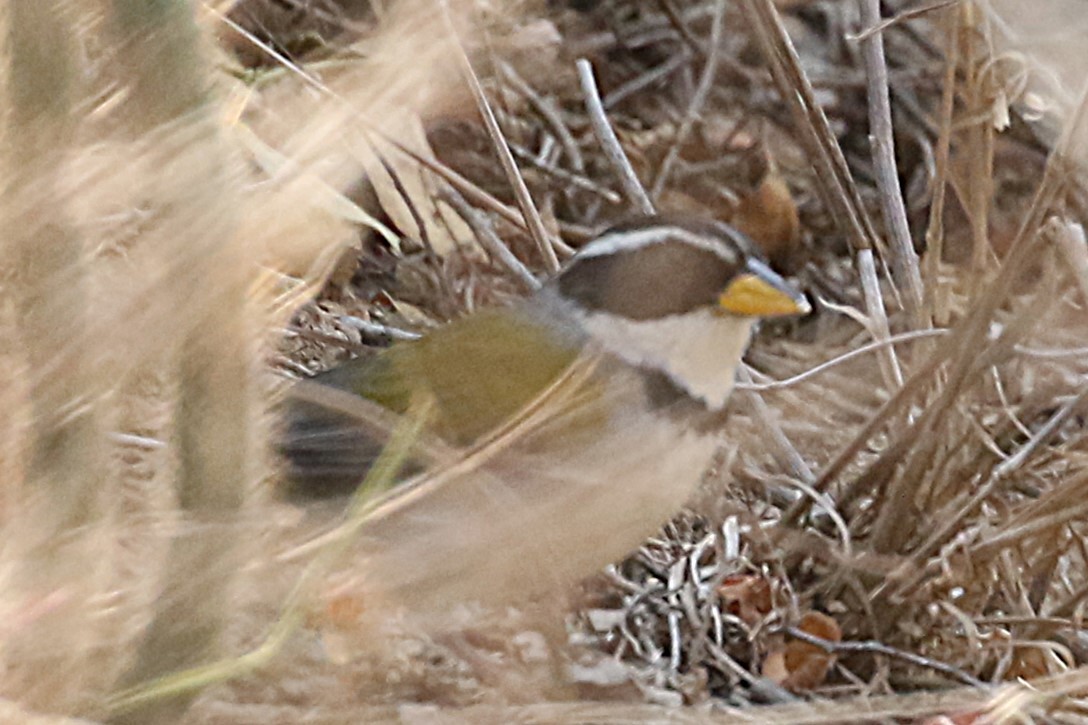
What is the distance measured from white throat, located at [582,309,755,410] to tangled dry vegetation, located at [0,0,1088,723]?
123 mm

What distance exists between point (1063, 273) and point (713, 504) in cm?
65

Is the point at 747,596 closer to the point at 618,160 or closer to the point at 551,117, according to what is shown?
the point at 618,160

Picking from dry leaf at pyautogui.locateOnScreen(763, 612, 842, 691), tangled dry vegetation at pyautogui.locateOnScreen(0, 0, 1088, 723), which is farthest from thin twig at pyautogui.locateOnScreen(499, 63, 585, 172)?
dry leaf at pyautogui.locateOnScreen(763, 612, 842, 691)

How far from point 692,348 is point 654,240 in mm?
176

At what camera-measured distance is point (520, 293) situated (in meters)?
3.29

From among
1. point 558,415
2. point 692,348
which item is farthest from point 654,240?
point 558,415

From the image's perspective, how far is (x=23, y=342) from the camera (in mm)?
1396

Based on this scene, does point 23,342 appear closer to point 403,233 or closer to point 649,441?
point 649,441

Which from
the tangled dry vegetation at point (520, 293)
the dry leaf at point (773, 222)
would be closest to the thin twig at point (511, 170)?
the tangled dry vegetation at point (520, 293)

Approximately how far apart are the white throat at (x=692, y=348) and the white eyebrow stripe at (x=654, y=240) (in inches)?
3.8

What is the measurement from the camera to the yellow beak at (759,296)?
2449mm

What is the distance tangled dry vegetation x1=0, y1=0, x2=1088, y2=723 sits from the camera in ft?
4.56

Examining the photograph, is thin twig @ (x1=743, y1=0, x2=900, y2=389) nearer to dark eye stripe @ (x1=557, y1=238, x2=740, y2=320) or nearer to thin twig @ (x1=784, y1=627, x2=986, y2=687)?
dark eye stripe @ (x1=557, y1=238, x2=740, y2=320)

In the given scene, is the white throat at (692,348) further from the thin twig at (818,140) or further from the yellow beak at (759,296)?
the thin twig at (818,140)
